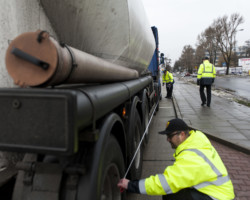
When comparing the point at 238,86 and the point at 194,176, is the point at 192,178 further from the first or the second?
the point at 238,86

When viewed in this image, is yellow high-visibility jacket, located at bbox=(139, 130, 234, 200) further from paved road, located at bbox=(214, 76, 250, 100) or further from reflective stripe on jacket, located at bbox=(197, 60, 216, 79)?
paved road, located at bbox=(214, 76, 250, 100)

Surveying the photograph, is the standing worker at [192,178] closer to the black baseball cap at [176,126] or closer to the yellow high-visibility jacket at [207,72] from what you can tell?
the black baseball cap at [176,126]

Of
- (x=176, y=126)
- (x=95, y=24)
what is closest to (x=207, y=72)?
(x=176, y=126)

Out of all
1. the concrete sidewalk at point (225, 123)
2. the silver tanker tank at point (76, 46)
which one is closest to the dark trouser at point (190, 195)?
the silver tanker tank at point (76, 46)

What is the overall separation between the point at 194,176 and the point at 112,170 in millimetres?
699

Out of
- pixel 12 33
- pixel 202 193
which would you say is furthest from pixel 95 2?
pixel 202 193

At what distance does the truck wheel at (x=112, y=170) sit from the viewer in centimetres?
162

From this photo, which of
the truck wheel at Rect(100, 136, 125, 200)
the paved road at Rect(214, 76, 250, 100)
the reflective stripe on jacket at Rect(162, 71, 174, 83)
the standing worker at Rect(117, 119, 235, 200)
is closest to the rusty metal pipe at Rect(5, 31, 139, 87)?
the truck wheel at Rect(100, 136, 125, 200)

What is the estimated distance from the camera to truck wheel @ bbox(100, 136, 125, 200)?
1622mm

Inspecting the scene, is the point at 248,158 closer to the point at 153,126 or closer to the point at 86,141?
the point at 153,126

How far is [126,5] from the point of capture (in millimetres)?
2436

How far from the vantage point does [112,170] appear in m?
1.85

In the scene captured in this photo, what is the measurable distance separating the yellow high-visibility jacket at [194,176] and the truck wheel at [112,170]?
0.74 feet

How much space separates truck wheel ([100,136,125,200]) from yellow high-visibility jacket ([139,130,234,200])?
0.23 metres
